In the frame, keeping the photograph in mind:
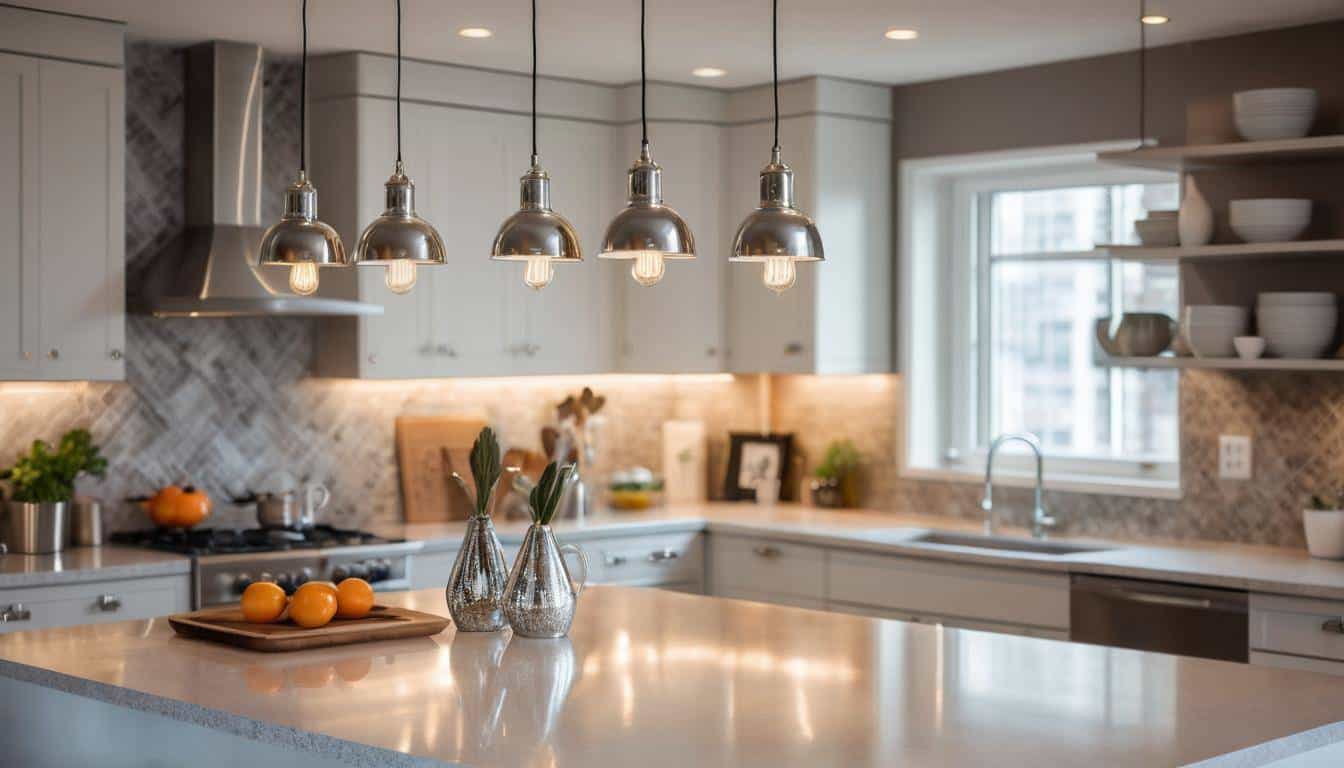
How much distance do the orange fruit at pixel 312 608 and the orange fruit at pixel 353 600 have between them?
60 mm

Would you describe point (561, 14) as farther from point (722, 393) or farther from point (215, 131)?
point (722, 393)

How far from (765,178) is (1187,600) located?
212cm

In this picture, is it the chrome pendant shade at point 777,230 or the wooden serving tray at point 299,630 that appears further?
the wooden serving tray at point 299,630

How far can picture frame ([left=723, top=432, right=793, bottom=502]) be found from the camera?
6.43 metres

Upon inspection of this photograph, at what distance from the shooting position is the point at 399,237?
321 cm

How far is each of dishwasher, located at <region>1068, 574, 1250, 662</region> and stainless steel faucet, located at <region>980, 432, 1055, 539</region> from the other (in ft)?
2.23

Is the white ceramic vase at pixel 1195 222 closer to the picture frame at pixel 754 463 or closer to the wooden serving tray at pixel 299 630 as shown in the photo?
the picture frame at pixel 754 463

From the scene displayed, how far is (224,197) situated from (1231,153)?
10.1ft

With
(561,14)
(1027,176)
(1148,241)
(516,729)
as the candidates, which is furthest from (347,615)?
(1027,176)

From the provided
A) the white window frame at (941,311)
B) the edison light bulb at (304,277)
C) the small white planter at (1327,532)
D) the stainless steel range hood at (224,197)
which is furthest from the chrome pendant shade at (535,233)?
the white window frame at (941,311)

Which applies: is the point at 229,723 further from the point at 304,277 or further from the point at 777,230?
the point at 777,230

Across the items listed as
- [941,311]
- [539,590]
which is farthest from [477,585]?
[941,311]

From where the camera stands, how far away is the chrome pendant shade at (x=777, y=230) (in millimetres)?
3002

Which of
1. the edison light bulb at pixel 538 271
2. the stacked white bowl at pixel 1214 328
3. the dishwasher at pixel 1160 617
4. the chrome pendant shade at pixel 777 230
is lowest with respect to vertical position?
the dishwasher at pixel 1160 617
